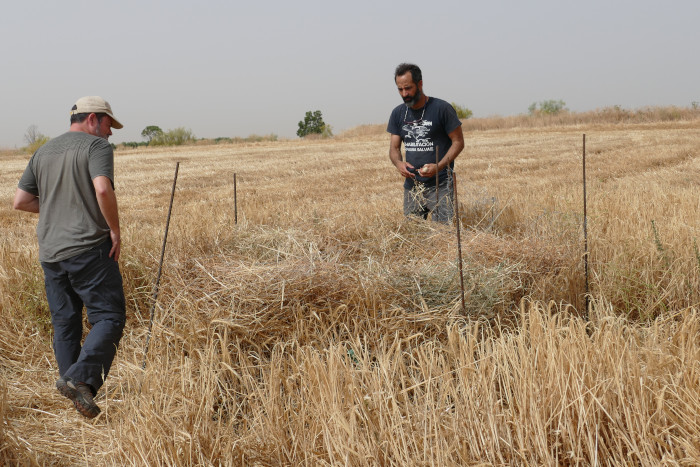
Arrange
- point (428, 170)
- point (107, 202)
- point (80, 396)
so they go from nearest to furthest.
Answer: point (80, 396) → point (107, 202) → point (428, 170)

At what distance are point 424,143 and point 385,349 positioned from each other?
7.44 feet

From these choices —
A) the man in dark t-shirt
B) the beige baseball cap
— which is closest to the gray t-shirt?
the beige baseball cap

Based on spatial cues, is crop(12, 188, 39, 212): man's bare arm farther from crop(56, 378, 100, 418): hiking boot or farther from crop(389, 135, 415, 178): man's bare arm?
crop(389, 135, 415, 178): man's bare arm

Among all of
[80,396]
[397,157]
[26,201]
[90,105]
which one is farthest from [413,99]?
[80,396]

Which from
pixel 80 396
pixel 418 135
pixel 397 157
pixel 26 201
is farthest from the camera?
pixel 397 157

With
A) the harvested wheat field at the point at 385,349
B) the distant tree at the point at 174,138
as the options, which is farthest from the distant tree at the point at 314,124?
the harvested wheat field at the point at 385,349

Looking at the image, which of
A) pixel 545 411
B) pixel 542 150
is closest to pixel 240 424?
pixel 545 411

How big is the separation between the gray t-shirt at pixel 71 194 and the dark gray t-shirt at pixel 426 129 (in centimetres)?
245

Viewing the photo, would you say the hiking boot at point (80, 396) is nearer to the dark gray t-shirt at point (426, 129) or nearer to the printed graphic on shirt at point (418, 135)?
the dark gray t-shirt at point (426, 129)

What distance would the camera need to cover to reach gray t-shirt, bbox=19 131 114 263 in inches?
117

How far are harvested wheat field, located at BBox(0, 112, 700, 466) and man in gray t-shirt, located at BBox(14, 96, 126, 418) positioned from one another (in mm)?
248

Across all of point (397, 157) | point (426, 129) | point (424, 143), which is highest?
point (426, 129)

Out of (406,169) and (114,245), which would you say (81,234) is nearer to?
(114,245)

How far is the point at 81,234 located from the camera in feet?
9.82
